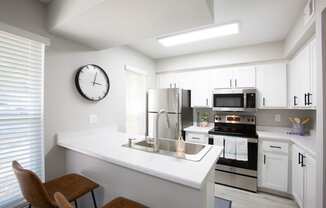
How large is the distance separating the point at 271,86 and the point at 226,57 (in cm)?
100

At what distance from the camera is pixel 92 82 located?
2.15 metres

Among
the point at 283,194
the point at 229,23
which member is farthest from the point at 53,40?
the point at 283,194

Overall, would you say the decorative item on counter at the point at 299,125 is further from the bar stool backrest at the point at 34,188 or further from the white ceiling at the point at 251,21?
the bar stool backrest at the point at 34,188

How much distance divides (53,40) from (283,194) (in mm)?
3867

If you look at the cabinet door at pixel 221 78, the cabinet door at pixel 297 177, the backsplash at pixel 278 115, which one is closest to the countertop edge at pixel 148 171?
the cabinet door at pixel 297 177

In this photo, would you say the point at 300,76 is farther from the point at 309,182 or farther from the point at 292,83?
the point at 309,182

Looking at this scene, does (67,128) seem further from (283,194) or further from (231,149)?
(283,194)

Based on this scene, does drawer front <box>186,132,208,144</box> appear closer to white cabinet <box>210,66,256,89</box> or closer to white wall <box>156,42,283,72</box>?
white cabinet <box>210,66,256,89</box>

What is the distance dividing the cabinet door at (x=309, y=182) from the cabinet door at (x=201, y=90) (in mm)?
1737

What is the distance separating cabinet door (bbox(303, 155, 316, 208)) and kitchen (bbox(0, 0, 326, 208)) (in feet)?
0.07

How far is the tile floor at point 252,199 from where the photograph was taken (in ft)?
6.75

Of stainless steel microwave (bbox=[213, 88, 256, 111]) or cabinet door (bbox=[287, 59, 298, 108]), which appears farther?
stainless steel microwave (bbox=[213, 88, 256, 111])

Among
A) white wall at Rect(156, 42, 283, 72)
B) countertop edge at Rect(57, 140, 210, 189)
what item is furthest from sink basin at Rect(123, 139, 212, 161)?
white wall at Rect(156, 42, 283, 72)

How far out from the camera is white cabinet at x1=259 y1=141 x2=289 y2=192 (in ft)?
7.24
